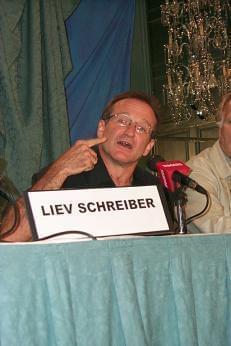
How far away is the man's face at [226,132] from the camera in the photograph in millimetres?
2387

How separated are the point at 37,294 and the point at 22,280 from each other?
4 cm

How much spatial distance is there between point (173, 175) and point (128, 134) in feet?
1.53

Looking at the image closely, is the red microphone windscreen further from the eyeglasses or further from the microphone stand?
the eyeglasses

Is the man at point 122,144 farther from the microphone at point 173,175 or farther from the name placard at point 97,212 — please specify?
the name placard at point 97,212

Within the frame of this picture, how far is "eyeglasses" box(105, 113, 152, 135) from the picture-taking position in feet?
7.07

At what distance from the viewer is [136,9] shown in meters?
4.64

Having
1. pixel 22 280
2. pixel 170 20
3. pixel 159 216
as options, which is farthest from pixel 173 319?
pixel 170 20

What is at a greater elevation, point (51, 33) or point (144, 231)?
point (51, 33)

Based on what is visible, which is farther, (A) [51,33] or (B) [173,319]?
(A) [51,33]

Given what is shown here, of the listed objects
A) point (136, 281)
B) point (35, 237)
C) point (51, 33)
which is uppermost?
point (51, 33)

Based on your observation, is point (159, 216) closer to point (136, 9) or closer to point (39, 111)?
point (39, 111)

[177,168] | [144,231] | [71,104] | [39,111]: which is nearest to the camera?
[144,231]

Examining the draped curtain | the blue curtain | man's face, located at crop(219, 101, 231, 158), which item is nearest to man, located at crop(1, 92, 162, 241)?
man's face, located at crop(219, 101, 231, 158)

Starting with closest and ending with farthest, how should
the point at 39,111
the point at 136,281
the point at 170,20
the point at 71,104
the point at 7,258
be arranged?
1. the point at 7,258
2. the point at 136,281
3. the point at 39,111
4. the point at 71,104
5. the point at 170,20
